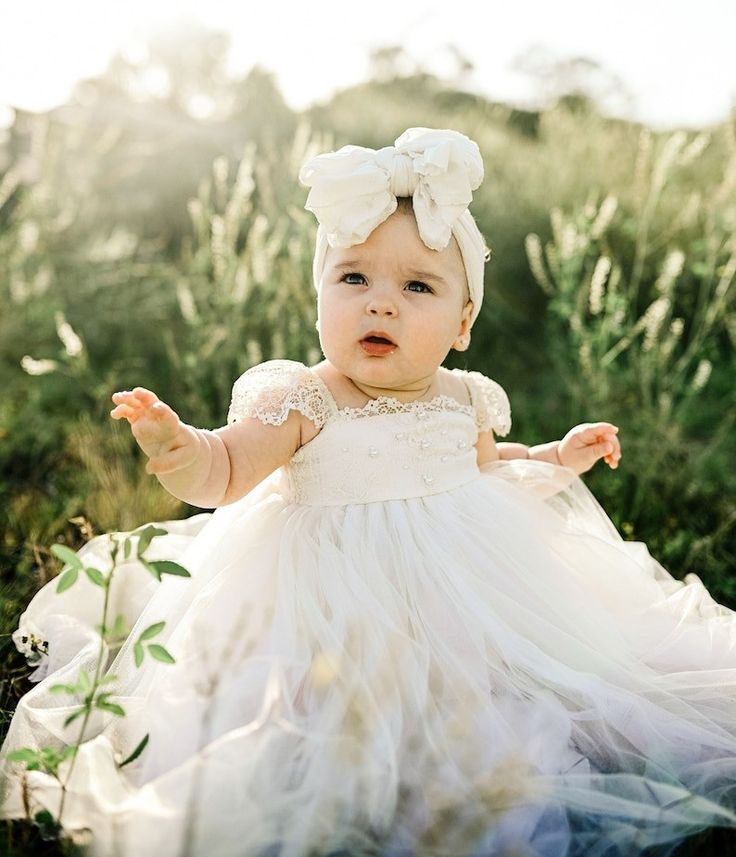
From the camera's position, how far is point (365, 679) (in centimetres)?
156

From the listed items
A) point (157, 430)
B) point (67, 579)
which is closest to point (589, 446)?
point (157, 430)

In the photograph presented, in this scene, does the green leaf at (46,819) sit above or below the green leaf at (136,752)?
below

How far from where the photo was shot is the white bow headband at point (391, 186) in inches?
71.3

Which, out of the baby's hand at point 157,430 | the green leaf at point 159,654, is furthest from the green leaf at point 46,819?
the baby's hand at point 157,430

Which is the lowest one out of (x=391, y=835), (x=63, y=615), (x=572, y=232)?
(x=63, y=615)

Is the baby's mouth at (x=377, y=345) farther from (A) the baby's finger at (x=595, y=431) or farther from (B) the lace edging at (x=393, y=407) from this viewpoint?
(A) the baby's finger at (x=595, y=431)

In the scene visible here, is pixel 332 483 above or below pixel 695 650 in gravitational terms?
above

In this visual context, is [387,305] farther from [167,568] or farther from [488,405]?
[167,568]

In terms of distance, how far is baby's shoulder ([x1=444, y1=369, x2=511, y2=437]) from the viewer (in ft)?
7.19

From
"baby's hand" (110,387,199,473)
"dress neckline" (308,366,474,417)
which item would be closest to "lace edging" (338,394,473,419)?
"dress neckline" (308,366,474,417)

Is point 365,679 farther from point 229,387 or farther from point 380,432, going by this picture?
point 229,387

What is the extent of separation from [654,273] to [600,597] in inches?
133

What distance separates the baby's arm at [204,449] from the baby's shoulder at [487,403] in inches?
20.3

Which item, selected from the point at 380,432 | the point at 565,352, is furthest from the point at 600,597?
the point at 565,352
